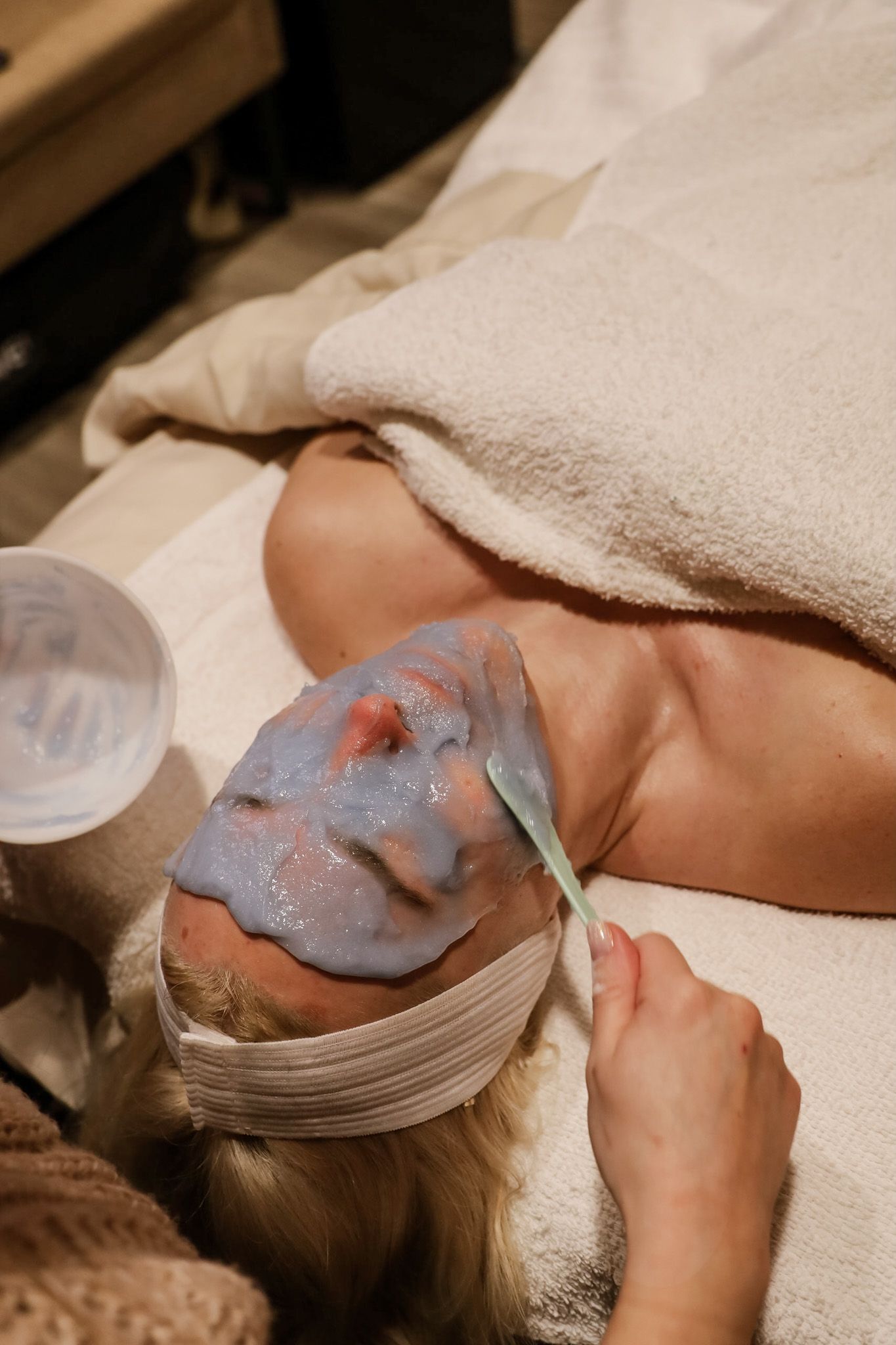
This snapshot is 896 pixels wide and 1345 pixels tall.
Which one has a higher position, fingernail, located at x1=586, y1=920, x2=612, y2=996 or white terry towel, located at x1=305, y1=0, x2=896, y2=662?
white terry towel, located at x1=305, y1=0, x2=896, y2=662

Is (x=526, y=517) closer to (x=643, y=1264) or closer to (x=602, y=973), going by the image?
(x=602, y=973)

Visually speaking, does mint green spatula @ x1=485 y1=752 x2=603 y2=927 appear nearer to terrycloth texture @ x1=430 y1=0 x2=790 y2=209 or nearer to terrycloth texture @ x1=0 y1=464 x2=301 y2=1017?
terrycloth texture @ x1=0 y1=464 x2=301 y2=1017

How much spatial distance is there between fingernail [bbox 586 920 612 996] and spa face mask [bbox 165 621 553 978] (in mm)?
101

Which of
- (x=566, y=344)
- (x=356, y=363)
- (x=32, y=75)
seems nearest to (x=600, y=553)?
(x=566, y=344)

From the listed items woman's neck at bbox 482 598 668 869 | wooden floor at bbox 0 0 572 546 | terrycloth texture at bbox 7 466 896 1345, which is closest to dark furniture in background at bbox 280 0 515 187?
wooden floor at bbox 0 0 572 546

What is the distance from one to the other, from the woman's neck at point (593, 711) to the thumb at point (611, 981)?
0.18m

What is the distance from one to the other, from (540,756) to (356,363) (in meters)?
0.46

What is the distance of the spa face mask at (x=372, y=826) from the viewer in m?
0.75

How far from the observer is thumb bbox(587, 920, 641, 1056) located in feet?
2.32

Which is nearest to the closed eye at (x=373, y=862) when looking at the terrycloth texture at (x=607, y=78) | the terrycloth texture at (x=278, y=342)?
the terrycloth texture at (x=278, y=342)

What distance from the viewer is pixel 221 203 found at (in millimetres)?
2270

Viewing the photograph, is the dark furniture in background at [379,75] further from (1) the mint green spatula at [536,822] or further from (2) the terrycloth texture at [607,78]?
(1) the mint green spatula at [536,822]

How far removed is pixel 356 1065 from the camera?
76 cm

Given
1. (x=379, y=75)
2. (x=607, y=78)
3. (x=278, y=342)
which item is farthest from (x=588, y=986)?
(x=379, y=75)
